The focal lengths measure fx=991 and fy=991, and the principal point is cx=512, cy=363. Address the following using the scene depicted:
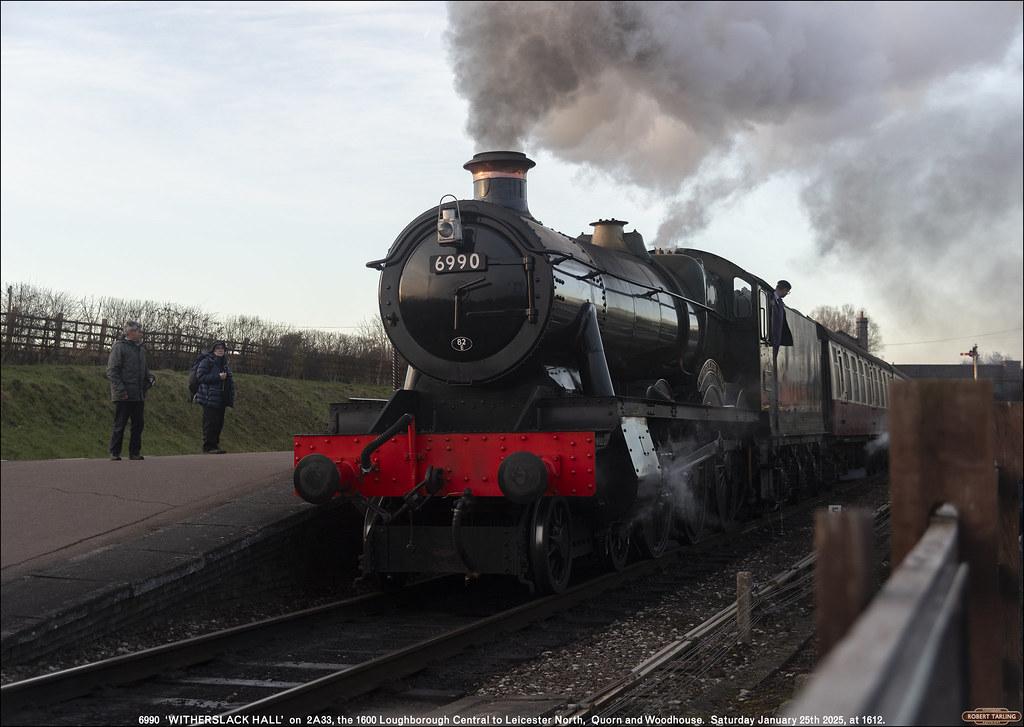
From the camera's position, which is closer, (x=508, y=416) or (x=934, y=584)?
(x=934, y=584)

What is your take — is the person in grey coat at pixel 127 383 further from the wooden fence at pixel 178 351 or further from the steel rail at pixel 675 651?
the steel rail at pixel 675 651

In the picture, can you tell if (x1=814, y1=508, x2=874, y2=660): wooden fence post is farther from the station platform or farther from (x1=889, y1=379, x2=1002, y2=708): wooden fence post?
the station platform

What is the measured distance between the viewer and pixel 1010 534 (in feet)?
11.0

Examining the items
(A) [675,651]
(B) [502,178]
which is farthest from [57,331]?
(A) [675,651]

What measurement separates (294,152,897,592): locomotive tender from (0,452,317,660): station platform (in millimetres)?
821

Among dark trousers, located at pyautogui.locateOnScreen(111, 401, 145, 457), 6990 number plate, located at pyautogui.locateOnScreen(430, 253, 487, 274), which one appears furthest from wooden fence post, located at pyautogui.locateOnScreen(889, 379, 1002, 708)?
dark trousers, located at pyautogui.locateOnScreen(111, 401, 145, 457)

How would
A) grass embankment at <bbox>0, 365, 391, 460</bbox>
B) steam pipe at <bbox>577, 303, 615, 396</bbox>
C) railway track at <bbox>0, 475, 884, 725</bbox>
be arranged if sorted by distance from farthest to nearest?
grass embankment at <bbox>0, 365, 391, 460</bbox>, steam pipe at <bbox>577, 303, 615, 396</bbox>, railway track at <bbox>0, 475, 884, 725</bbox>

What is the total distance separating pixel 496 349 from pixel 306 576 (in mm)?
2541

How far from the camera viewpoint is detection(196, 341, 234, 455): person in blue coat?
11.8m

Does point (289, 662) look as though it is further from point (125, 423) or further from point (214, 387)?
point (214, 387)

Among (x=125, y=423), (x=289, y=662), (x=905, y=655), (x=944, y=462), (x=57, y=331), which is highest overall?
(x=57, y=331)

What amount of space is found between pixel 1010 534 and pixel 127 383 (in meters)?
7.80

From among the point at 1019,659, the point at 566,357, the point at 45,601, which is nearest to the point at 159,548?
the point at 45,601

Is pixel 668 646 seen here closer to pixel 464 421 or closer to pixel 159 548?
pixel 464 421
